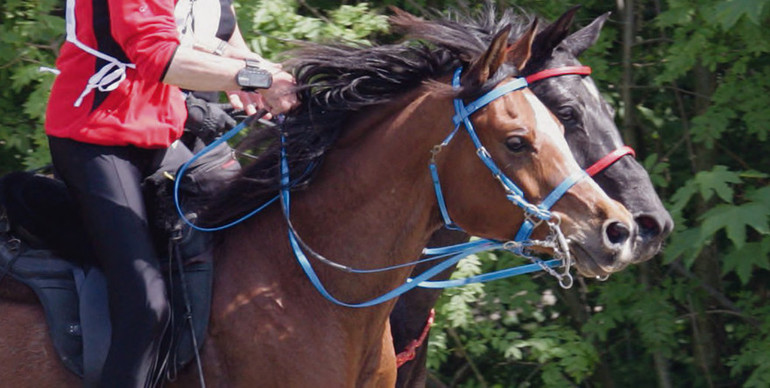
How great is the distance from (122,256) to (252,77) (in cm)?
61

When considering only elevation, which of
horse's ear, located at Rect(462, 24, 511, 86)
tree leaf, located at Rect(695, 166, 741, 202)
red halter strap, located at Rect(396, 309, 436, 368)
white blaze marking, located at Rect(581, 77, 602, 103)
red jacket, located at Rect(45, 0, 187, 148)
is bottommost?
red halter strap, located at Rect(396, 309, 436, 368)

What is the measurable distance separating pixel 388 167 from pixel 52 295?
1040 millimetres

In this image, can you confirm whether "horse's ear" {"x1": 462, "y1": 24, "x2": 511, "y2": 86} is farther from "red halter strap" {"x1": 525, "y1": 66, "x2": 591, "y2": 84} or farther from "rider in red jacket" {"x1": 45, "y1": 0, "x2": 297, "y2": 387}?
"rider in red jacket" {"x1": 45, "y1": 0, "x2": 297, "y2": 387}

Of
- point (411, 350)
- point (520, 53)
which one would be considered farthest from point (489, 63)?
point (411, 350)

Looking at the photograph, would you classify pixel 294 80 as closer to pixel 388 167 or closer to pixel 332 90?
pixel 332 90

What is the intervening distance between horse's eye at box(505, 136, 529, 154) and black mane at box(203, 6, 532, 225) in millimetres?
317

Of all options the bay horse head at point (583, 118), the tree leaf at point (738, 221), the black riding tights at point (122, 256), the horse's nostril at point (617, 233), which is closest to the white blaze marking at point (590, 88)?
the bay horse head at point (583, 118)

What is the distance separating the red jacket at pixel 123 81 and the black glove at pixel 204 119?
36 cm

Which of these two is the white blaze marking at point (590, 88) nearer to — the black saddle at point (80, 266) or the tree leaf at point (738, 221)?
the black saddle at point (80, 266)

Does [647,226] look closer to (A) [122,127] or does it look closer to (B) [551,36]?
(B) [551,36]

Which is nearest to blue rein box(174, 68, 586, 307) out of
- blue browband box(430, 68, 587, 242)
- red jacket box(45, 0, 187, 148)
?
blue browband box(430, 68, 587, 242)

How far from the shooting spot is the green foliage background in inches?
200

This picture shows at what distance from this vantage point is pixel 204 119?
11.8ft

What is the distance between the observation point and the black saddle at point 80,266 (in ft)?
10.2
